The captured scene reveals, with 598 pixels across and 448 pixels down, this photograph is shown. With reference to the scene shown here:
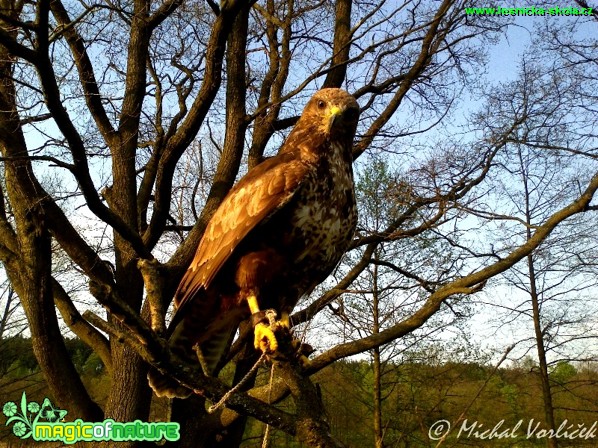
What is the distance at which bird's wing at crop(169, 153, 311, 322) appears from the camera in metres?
2.51

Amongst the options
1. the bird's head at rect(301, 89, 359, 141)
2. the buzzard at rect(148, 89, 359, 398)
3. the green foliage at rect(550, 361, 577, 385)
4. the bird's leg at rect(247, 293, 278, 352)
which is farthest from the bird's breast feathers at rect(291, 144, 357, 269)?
the green foliage at rect(550, 361, 577, 385)

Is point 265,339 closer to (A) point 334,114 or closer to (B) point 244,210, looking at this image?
(B) point 244,210

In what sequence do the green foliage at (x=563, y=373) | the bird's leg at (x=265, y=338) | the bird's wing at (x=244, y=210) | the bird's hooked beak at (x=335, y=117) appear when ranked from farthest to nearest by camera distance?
the green foliage at (x=563, y=373) → the bird's hooked beak at (x=335, y=117) → the bird's wing at (x=244, y=210) → the bird's leg at (x=265, y=338)

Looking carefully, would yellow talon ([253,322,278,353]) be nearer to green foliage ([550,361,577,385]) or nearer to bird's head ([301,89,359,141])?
bird's head ([301,89,359,141])

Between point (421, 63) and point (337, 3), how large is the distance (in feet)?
5.10

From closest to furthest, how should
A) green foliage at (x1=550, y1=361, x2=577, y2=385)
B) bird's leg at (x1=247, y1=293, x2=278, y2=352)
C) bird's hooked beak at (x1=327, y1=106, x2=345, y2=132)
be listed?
bird's leg at (x1=247, y1=293, x2=278, y2=352), bird's hooked beak at (x1=327, y1=106, x2=345, y2=132), green foliage at (x1=550, y1=361, x2=577, y2=385)

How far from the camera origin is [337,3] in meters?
7.10

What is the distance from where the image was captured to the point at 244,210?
262 centimetres

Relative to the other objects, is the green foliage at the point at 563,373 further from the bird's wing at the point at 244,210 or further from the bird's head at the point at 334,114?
the bird's wing at the point at 244,210

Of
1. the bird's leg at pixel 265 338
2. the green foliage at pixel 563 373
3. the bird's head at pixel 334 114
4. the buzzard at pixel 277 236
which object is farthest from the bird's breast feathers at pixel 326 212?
the green foliage at pixel 563 373

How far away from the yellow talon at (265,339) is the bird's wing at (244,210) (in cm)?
42

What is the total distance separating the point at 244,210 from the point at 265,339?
71 cm

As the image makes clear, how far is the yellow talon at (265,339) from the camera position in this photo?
2285mm

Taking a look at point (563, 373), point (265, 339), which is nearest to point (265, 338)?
point (265, 339)
